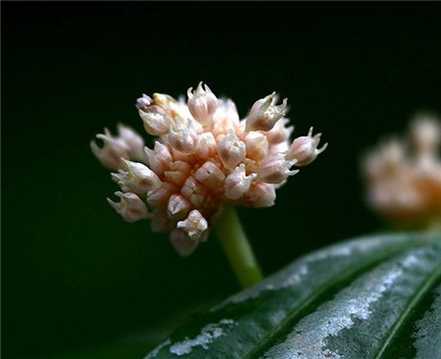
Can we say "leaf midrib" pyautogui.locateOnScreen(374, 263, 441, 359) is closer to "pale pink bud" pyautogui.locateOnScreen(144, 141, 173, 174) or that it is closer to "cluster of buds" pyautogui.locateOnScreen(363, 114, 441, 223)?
"pale pink bud" pyautogui.locateOnScreen(144, 141, 173, 174)

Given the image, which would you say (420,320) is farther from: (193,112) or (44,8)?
(44,8)

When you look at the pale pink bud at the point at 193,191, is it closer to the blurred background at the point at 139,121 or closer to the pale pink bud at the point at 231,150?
the pale pink bud at the point at 231,150

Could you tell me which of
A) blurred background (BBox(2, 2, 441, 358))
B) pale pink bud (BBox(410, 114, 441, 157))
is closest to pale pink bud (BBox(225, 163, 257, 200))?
pale pink bud (BBox(410, 114, 441, 157))

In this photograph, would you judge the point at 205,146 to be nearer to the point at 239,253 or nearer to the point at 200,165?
the point at 200,165

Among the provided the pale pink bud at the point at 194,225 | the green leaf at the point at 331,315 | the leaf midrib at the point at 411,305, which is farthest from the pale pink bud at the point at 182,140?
the leaf midrib at the point at 411,305

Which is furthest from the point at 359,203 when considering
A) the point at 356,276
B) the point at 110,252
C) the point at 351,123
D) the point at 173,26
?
the point at 356,276

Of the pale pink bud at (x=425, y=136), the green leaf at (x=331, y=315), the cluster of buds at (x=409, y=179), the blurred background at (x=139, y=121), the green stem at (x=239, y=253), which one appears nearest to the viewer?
the green leaf at (x=331, y=315)
